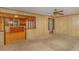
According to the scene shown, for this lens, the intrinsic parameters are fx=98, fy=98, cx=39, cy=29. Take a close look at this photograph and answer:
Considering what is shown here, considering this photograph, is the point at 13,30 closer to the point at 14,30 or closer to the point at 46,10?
the point at 14,30

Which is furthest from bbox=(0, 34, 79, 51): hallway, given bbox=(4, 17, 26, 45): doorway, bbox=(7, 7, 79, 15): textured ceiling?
bbox=(7, 7, 79, 15): textured ceiling

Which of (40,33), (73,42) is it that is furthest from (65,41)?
(40,33)

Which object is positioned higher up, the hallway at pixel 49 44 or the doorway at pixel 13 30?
the doorway at pixel 13 30

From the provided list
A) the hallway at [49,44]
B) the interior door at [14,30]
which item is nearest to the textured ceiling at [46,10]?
the interior door at [14,30]

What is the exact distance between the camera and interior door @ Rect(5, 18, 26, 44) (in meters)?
2.46

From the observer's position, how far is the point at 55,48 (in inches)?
99.0

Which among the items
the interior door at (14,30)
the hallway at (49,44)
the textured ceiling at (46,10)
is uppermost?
the textured ceiling at (46,10)

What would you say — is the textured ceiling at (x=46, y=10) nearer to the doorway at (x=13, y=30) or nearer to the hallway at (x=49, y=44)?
the doorway at (x=13, y=30)

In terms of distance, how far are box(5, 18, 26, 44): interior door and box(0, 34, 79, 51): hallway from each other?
130 mm

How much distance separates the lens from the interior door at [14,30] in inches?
96.7

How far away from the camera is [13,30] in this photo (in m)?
2.47

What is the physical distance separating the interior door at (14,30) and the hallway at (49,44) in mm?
130

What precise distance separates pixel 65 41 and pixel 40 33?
2.24 feet
